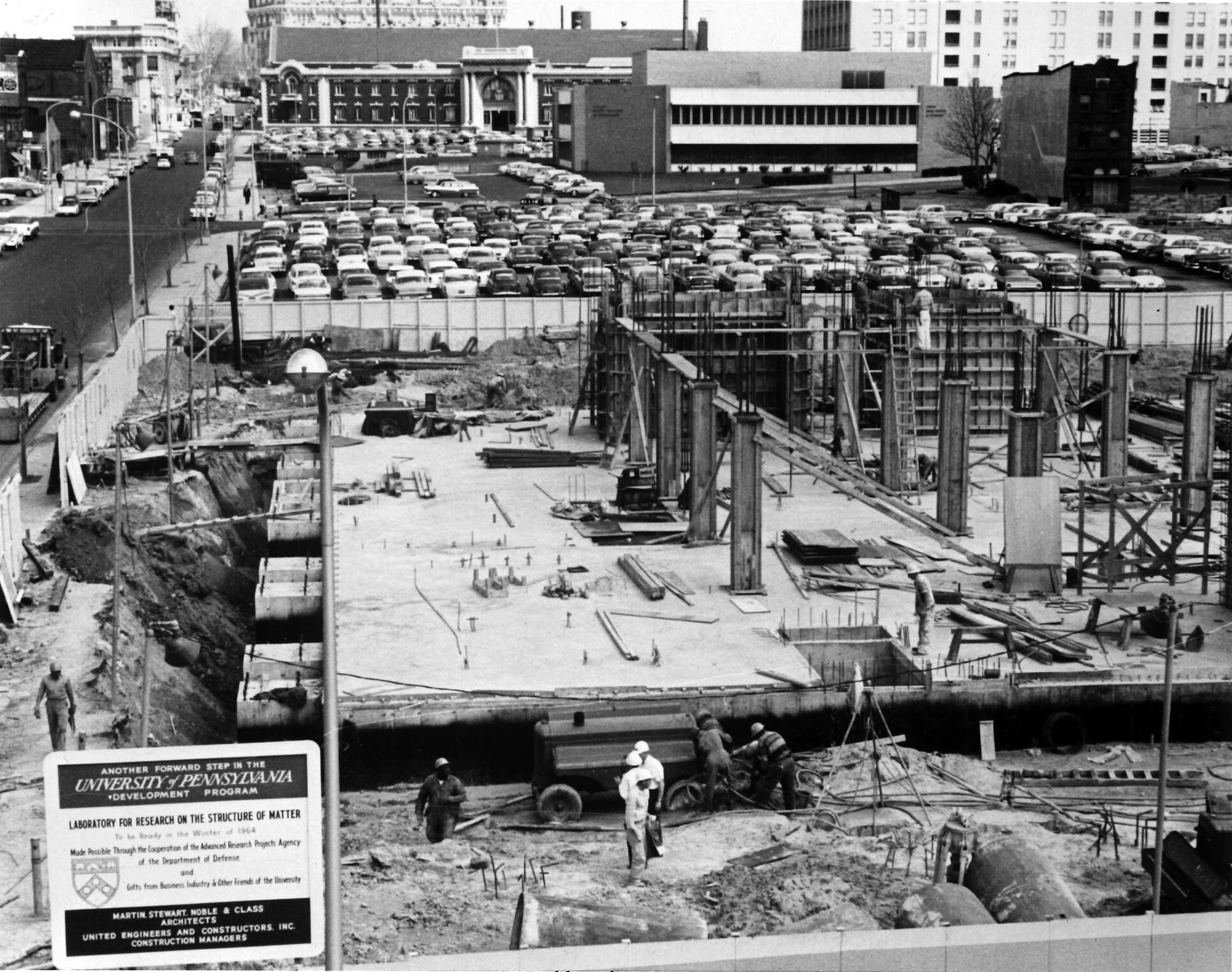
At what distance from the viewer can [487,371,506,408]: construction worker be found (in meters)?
46.5

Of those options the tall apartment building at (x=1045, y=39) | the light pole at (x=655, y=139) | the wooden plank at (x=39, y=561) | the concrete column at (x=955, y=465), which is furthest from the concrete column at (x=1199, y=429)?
the tall apartment building at (x=1045, y=39)

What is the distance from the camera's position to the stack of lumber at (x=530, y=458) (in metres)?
38.9

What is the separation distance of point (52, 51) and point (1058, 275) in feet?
237

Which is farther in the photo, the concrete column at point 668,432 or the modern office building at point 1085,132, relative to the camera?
the modern office building at point 1085,132

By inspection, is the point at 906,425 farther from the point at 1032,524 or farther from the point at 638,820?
the point at 638,820

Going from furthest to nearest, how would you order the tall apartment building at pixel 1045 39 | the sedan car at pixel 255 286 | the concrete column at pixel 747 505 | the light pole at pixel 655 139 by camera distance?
the tall apartment building at pixel 1045 39 < the light pole at pixel 655 139 < the sedan car at pixel 255 286 < the concrete column at pixel 747 505

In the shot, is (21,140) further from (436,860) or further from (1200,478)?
(436,860)

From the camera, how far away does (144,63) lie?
502ft

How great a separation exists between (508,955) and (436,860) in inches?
237

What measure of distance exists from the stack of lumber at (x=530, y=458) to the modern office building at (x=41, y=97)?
6608 cm

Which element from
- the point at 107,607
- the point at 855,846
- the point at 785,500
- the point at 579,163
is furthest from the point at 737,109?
the point at 855,846

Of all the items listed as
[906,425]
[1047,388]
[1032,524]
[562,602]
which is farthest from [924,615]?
[1047,388]

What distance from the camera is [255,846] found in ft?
41.1

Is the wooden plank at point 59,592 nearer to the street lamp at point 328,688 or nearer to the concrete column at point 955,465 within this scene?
the concrete column at point 955,465
